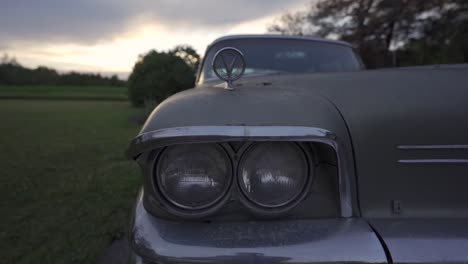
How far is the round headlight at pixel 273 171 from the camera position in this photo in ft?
3.62

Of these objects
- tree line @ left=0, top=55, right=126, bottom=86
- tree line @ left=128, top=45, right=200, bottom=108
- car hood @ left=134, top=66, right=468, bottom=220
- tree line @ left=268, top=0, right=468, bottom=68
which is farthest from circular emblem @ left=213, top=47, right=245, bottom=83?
tree line @ left=0, top=55, right=126, bottom=86

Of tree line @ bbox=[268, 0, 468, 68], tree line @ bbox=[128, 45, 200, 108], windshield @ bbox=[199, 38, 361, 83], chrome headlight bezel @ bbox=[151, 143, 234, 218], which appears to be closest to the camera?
chrome headlight bezel @ bbox=[151, 143, 234, 218]

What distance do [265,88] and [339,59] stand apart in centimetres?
194

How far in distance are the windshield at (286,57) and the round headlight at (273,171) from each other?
1.68 m

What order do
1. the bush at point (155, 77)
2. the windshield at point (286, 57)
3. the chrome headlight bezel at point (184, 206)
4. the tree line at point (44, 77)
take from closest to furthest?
the chrome headlight bezel at point (184, 206), the windshield at point (286, 57), the bush at point (155, 77), the tree line at point (44, 77)

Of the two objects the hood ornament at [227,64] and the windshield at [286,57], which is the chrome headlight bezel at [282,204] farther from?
the windshield at [286,57]

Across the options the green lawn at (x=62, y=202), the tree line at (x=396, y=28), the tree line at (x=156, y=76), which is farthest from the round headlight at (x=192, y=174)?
the tree line at (x=396, y=28)

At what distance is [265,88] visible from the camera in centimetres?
137

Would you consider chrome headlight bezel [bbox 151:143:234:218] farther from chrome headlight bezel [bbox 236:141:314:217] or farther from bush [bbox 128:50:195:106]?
bush [bbox 128:50:195:106]

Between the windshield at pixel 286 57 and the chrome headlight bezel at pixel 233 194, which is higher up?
the windshield at pixel 286 57

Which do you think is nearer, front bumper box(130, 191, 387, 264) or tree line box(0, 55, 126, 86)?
front bumper box(130, 191, 387, 264)

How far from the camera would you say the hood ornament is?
4.48 feet

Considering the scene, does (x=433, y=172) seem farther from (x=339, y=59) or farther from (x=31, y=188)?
(x=31, y=188)

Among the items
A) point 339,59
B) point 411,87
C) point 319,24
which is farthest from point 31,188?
point 319,24
